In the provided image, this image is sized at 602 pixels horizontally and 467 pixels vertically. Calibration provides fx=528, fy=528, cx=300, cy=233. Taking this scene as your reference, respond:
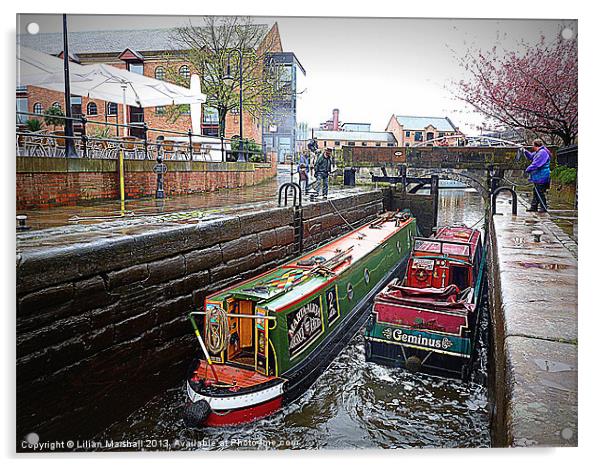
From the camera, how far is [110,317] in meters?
3.50

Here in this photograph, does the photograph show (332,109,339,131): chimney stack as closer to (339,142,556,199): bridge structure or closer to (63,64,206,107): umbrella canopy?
(339,142,556,199): bridge structure

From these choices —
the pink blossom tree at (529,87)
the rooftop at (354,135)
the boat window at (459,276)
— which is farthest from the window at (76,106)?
the boat window at (459,276)

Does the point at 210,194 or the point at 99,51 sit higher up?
the point at 99,51

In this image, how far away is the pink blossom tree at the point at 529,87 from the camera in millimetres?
3591

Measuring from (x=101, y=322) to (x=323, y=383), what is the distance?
6.62ft

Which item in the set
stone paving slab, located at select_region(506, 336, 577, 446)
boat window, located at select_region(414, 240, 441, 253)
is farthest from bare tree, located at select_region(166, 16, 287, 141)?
boat window, located at select_region(414, 240, 441, 253)

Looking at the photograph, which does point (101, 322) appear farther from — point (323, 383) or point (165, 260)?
point (323, 383)

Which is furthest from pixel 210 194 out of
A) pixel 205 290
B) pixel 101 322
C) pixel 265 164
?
pixel 101 322

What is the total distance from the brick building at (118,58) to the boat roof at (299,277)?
4.16ft

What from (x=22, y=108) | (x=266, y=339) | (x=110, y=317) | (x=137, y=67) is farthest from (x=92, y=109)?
(x=266, y=339)

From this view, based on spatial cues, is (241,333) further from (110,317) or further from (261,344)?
(110,317)

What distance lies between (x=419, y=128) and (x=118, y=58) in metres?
2.42

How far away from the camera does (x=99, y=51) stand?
141 inches

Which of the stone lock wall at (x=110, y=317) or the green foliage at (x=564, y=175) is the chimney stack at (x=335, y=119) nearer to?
the stone lock wall at (x=110, y=317)
